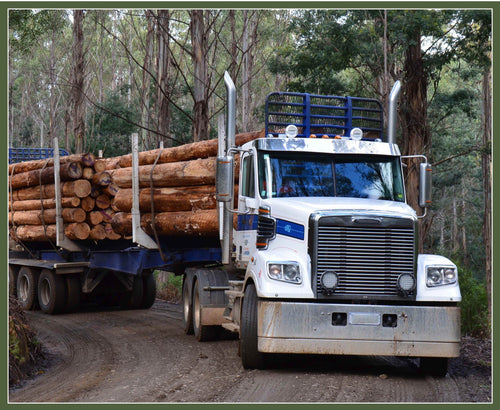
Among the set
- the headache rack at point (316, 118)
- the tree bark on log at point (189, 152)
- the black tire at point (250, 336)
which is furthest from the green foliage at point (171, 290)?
the black tire at point (250, 336)

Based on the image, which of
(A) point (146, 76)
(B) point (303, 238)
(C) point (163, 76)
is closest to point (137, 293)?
(B) point (303, 238)

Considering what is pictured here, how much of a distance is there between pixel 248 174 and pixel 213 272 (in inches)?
99.5

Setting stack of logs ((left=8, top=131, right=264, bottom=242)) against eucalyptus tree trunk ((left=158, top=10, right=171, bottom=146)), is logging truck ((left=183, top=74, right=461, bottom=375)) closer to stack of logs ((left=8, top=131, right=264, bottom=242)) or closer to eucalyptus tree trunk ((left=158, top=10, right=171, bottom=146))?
stack of logs ((left=8, top=131, right=264, bottom=242))

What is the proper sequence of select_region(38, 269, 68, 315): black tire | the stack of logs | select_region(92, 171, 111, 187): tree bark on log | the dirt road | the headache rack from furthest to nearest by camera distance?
select_region(38, 269, 68, 315): black tire < select_region(92, 171, 111, 187): tree bark on log < the stack of logs < the headache rack < the dirt road

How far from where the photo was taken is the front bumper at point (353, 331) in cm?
857

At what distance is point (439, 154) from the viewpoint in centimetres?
3291

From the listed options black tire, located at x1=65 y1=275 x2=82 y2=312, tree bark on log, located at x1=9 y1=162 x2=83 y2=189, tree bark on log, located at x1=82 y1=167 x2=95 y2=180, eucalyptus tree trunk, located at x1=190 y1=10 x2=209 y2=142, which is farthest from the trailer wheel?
eucalyptus tree trunk, located at x1=190 y1=10 x2=209 y2=142

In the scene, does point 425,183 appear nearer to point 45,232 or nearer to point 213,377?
point 213,377

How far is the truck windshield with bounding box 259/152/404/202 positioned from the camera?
9859 mm

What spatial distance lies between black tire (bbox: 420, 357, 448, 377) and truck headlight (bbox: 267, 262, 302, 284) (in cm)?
186

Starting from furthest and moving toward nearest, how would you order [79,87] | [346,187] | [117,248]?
[79,87] < [117,248] < [346,187]

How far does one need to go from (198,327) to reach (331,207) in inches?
161

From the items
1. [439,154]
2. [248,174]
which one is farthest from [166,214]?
[439,154]

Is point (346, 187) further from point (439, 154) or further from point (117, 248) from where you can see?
point (439, 154)
